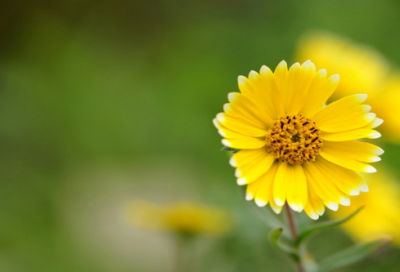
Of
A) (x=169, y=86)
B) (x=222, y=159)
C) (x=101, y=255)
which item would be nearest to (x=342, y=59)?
(x=222, y=159)

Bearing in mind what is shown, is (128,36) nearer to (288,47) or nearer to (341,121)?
(288,47)

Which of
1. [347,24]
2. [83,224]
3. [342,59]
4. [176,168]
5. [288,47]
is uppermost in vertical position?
[347,24]

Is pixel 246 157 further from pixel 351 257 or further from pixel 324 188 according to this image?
pixel 351 257

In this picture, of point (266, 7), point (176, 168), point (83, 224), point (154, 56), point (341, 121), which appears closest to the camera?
point (341, 121)

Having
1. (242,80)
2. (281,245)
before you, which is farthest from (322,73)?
(281,245)

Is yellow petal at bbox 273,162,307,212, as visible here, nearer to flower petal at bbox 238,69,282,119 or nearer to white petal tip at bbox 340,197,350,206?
white petal tip at bbox 340,197,350,206

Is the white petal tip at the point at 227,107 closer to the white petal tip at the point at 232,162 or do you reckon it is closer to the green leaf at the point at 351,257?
the white petal tip at the point at 232,162

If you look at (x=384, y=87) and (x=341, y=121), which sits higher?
(x=384, y=87)

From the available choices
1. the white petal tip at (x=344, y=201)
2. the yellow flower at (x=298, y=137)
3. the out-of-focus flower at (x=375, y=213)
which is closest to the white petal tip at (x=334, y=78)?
the yellow flower at (x=298, y=137)
